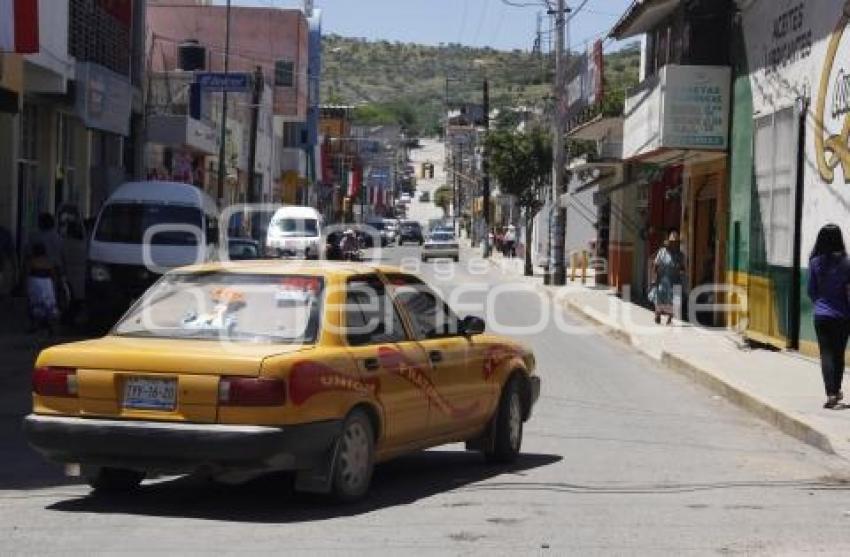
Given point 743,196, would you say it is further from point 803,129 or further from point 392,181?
point 392,181

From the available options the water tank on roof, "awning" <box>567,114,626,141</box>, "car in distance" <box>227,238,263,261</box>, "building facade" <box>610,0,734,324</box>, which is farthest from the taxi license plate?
the water tank on roof

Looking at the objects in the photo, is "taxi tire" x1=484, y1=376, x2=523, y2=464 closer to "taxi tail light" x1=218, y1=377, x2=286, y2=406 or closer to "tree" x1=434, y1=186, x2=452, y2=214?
"taxi tail light" x1=218, y1=377, x2=286, y2=406

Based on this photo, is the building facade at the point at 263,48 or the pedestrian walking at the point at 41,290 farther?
the building facade at the point at 263,48

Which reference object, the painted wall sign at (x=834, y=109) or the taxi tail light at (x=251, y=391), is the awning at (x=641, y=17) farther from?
the taxi tail light at (x=251, y=391)

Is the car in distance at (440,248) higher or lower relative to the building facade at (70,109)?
lower

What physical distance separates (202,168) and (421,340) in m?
43.1

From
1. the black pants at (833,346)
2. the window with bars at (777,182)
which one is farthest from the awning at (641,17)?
the black pants at (833,346)

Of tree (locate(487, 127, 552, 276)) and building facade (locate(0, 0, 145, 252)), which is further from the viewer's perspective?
tree (locate(487, 127, 552, 276))

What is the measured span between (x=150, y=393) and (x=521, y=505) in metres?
2.52

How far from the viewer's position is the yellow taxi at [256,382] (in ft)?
24.6

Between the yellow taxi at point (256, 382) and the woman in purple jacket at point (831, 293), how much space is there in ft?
17.2

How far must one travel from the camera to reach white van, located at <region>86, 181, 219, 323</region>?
20250 mm

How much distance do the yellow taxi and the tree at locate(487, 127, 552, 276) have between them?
145 ft

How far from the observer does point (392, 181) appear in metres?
168
